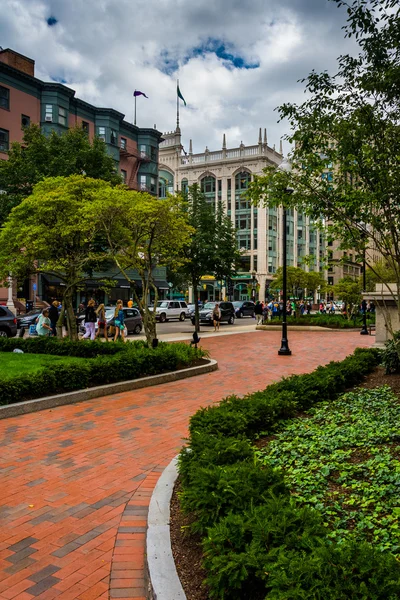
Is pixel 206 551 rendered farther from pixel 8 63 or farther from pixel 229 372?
pixel 8 63

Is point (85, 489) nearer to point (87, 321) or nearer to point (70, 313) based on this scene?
point (70, 313)

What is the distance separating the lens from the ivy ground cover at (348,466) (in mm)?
3254

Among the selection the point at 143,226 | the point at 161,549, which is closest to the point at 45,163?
the point at 143,226

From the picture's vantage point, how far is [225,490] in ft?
10.7

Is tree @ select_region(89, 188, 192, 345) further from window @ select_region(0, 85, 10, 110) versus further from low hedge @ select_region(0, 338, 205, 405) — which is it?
window @ select_region(0, 85, 10, 110)

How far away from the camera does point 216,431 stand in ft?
16.5

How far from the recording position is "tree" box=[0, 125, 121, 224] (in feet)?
73.2

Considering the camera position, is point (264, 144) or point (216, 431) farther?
point (264, 144)

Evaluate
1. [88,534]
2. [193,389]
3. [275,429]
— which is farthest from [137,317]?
[88,534]

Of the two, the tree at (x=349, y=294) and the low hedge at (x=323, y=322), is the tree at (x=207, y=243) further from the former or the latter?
the tree at (x=349, y=294)

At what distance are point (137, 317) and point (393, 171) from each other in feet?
70.2

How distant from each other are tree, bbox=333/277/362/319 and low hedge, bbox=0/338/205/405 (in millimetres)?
22119

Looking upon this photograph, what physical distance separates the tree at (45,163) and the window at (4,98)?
13.9 metres

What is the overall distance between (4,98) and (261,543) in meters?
39.5
